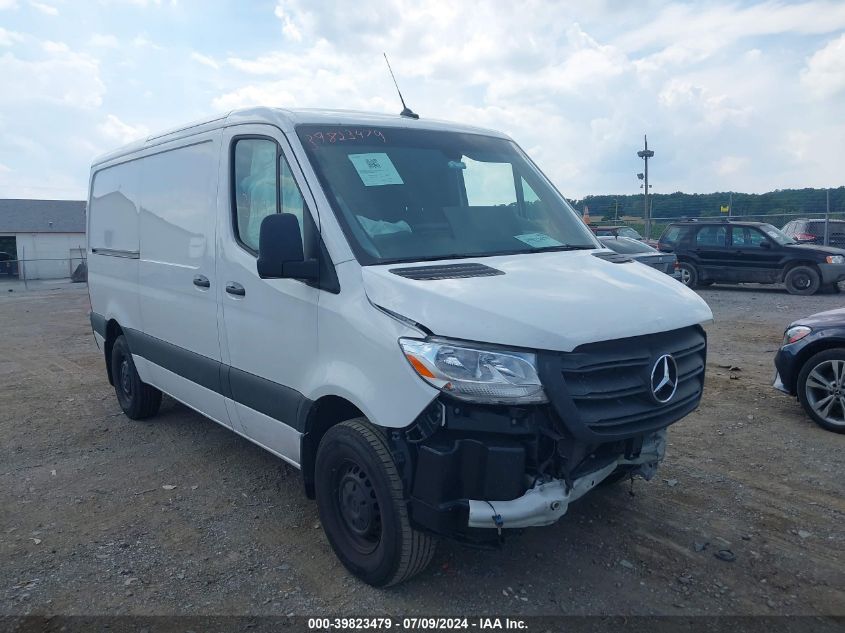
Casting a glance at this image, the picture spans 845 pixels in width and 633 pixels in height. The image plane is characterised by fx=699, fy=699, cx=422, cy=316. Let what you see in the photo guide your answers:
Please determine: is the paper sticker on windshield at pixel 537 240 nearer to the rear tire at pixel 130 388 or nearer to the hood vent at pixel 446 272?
the hood vent at pixel 446 272

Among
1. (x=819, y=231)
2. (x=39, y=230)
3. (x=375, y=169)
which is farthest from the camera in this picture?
(x=39, y=230)

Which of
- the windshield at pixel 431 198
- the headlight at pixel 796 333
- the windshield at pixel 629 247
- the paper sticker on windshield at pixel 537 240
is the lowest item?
the headlight at pixel 796 333

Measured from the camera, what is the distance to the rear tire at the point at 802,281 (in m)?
16.5

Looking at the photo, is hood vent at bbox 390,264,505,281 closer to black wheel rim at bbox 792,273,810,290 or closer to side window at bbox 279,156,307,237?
side window at bbox 279,156,307,237

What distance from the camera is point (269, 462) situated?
540 cm

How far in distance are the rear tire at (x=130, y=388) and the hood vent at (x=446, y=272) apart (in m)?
3.91

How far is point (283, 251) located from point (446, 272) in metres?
0.81

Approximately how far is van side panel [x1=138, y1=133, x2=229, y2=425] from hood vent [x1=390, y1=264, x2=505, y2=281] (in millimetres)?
1725

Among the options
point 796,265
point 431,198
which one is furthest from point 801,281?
point 431,198

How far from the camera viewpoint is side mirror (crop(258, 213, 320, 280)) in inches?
136

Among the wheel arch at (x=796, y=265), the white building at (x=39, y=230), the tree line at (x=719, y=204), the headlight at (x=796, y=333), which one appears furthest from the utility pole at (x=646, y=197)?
the white building at (x=39, y=230)

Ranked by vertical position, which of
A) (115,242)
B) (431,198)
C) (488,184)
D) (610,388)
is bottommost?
(610,388)

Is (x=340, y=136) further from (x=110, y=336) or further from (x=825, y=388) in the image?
(x=825, y=388)

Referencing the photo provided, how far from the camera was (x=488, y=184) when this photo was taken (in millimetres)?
4387
